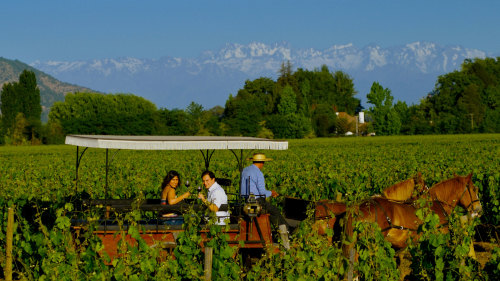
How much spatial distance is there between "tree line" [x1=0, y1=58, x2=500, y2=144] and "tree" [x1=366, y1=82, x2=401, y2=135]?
15 centimetres

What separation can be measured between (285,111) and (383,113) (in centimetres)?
1526

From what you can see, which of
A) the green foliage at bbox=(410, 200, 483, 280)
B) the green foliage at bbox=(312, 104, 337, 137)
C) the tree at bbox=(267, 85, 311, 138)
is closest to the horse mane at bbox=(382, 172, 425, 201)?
the green foliage at bbox=(410, 200, 483, 280)

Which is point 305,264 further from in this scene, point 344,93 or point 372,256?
point 344,93

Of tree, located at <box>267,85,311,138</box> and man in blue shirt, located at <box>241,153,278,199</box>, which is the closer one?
man in blue shirt, located at <box>241,153,278,199</box>

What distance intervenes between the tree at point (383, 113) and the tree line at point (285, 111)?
15 cm

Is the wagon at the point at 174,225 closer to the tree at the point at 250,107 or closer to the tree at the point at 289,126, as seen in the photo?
the tree at the point at 250,107

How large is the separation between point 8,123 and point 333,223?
301 feet

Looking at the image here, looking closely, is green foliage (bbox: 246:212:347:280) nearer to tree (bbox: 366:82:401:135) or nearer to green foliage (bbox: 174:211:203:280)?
green foliage (bbox: 174:211:203:280)

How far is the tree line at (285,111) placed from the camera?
84.7 meters

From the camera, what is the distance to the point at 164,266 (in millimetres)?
6727

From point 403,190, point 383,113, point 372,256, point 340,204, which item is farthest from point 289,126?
point 372,256

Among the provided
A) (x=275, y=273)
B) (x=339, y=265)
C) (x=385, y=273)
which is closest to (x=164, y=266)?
(x=275, y=273)

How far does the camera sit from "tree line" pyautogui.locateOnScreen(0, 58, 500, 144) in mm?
84688

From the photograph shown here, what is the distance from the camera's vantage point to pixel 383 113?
341ft
